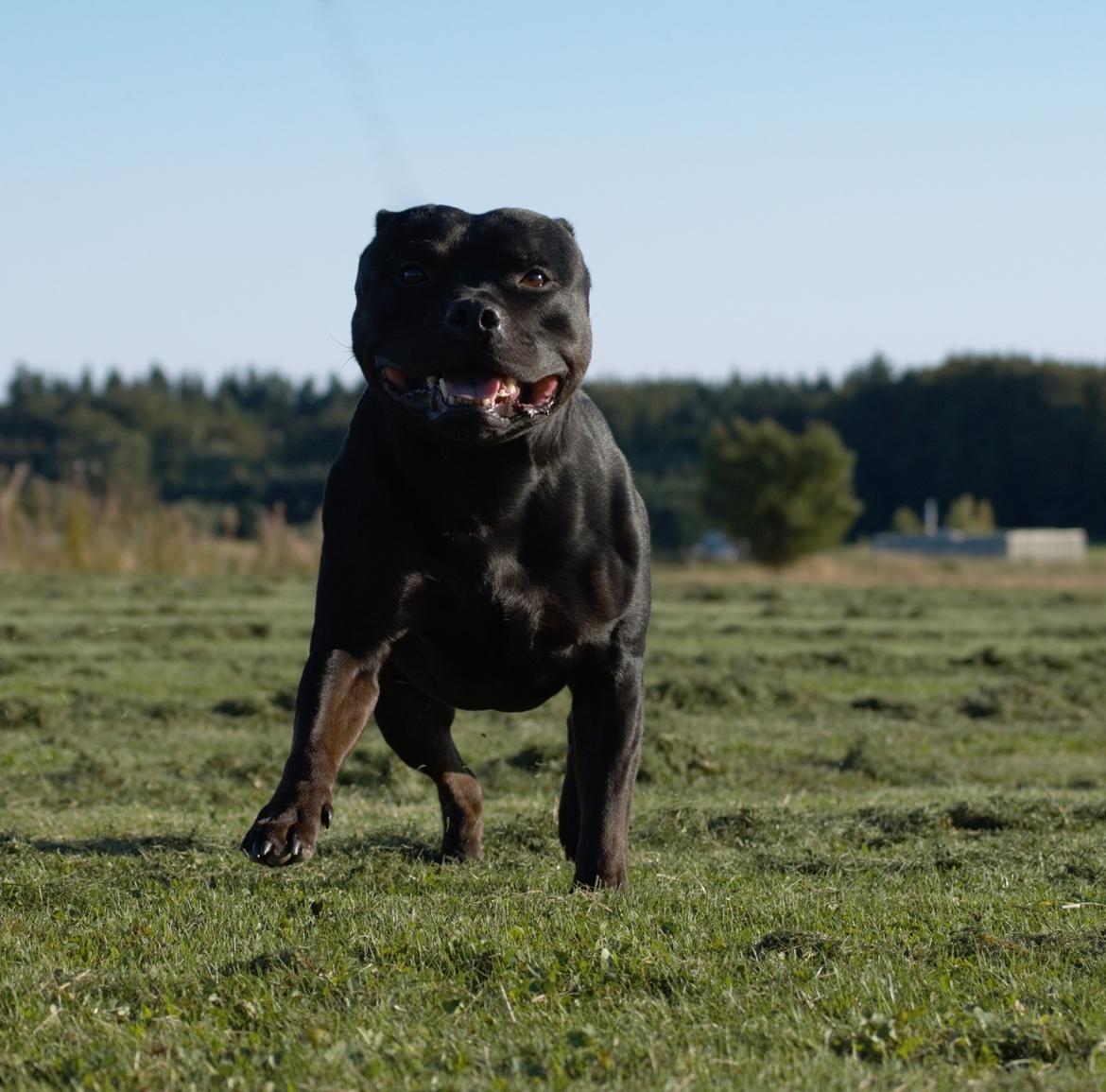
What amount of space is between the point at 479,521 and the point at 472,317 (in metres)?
0.76

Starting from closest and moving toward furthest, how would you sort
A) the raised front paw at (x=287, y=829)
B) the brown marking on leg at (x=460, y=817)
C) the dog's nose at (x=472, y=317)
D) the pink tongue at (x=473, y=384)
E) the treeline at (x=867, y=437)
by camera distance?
the raised front paw at (x=287, y=829)
the dog's nose at (x=472, y=317)
the pink tongue at (x=473, y=384)
the brown marking on leg at (x=460, y=817)
the treeline at (x=867, y=437)

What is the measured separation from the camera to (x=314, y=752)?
5723 millimetres

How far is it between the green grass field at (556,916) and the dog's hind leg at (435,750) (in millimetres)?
172

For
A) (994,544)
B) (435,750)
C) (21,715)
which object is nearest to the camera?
(435,750)

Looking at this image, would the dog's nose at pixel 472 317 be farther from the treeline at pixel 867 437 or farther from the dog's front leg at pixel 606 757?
the treeline at pixel 867 437

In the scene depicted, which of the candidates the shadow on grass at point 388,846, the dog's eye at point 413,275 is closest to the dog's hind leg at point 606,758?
the shadow on grass at point 388,846

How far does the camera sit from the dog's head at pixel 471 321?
5.60 m

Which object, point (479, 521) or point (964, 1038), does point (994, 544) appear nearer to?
point (479, 521)

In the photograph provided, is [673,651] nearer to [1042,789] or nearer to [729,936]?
[1042,789]

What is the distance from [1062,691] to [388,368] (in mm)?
10514

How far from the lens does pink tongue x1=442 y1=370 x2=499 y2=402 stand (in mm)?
5656

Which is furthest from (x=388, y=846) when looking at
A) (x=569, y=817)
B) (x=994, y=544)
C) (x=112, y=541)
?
(x=994, y=544)

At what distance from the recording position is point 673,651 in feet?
61.8

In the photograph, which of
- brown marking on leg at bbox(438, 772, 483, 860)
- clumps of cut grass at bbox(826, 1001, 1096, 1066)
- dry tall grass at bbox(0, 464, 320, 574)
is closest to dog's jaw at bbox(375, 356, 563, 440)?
brown marking on leg at bbox(438, 772, 483, 860)
